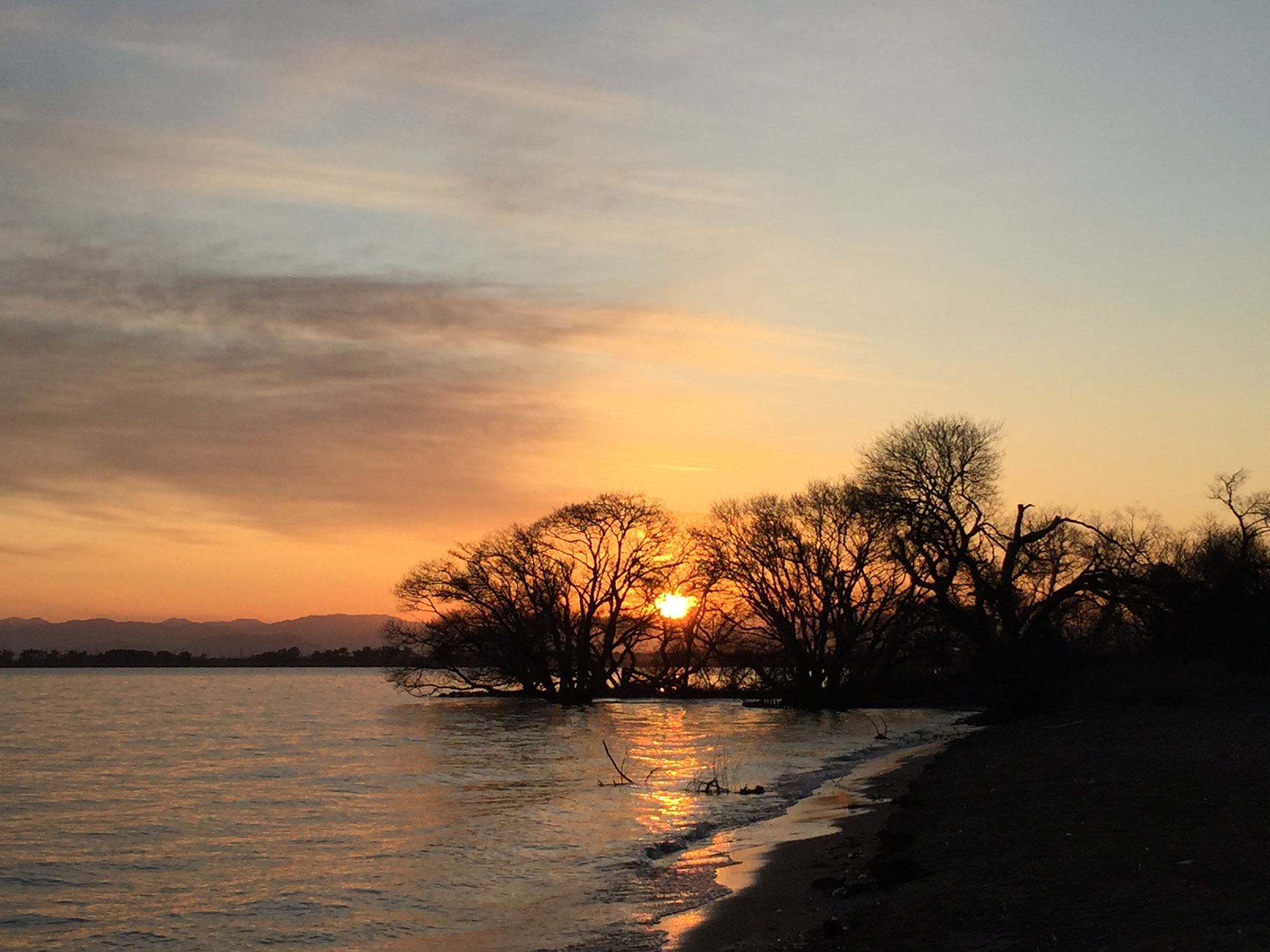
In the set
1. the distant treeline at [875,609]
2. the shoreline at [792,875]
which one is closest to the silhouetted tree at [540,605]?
the distant treeline at [875,609]

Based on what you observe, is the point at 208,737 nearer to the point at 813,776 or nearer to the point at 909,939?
the point at 813,776

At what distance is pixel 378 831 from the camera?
24.9m

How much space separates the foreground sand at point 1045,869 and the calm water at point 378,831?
1.97 m

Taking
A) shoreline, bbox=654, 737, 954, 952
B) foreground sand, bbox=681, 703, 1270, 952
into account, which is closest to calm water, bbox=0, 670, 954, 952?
shoreline, bbox=654, 737, 954, 952

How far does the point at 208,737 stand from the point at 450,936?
5078cm

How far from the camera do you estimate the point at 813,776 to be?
107 ft

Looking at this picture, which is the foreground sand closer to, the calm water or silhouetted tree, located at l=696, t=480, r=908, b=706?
the calm water

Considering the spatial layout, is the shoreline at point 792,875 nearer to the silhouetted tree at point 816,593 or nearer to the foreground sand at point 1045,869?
the foreground sand at point 1045,869

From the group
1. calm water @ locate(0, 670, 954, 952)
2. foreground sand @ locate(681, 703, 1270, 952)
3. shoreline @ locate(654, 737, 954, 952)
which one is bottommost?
calm water @ locate(0, 670, 954, 952)

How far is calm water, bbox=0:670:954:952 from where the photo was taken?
15.3 meters

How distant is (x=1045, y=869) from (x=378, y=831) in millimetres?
16891

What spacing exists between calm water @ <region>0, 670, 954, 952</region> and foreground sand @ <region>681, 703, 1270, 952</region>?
77.5 inches

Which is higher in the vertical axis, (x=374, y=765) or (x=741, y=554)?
(x=741, y=554)

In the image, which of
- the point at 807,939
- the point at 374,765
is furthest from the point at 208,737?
the point at 807,939
